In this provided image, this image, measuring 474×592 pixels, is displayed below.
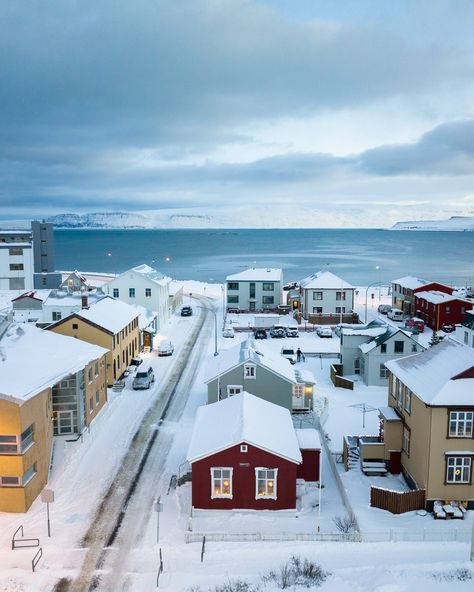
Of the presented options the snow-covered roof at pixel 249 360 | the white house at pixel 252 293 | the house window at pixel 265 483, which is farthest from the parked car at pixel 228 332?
the house window at pixel 265 483

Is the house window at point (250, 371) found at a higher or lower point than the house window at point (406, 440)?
higher

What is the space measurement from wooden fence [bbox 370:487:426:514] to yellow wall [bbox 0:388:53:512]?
15710mm

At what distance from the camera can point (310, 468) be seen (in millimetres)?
27109

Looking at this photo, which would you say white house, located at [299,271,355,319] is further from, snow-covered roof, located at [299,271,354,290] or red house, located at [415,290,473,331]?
red house, located at [415,290,473,331]

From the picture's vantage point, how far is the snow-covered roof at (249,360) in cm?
3412

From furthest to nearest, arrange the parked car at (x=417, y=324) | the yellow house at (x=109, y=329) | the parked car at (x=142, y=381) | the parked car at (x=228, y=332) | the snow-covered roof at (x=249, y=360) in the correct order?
the parked car at (x=417, y=324), the parked car at (x=228, y=332), the parked car at (x=142, y=381), the yellow house at (x=109, y=329), the snow-covered roof at (x=249, y=360)

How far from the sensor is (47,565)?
20.3m

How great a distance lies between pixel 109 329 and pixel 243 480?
20.7 meters

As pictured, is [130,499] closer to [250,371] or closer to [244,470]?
[244,470]

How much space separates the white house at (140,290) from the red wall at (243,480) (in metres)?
40.6

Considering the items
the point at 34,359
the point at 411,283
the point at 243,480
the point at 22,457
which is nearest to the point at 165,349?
the point at 34,359

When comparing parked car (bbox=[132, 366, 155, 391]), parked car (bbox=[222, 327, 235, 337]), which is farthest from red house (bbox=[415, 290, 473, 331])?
parked car (bbox=[132, 366, 155, 391])

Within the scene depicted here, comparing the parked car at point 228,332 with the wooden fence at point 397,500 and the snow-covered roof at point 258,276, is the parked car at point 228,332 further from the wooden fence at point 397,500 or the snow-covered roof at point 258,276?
the wooden fence at point 397,500

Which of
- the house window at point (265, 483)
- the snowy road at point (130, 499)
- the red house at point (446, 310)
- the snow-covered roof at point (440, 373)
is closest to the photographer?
the snowy road at point (130, 499)
